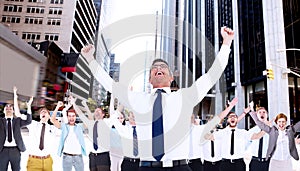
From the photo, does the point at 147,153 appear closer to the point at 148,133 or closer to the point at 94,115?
the point at 148,133

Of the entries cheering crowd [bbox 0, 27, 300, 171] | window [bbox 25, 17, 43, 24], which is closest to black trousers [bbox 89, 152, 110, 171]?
cheering crowd [bbox 0, 27, 300, 171]

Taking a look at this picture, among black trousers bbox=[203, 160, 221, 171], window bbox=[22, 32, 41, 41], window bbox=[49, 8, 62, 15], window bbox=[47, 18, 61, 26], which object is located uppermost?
window bbox=[49, 8, 62, 15]

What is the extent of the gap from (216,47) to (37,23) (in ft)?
84.3

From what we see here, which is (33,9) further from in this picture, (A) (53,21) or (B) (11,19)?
(B) (11,19)

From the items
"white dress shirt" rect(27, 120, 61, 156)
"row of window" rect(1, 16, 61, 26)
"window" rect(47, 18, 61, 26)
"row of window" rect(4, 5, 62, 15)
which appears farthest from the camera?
"window" rect(47, 18, 61, 26)

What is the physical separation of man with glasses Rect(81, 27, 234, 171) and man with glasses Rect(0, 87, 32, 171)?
2936mm

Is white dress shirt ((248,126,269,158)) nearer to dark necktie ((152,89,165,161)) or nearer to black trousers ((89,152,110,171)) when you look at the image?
black trousers ((89,152,110,171))

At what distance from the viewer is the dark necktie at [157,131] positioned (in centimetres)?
154

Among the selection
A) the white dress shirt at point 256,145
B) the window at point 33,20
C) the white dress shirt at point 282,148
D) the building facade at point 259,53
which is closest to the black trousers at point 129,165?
the white dress shirt at point 256,145

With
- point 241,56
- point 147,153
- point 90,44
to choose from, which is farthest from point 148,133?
point 241,56

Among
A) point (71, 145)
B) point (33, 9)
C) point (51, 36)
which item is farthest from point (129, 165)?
point (33, 9)

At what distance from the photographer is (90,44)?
1.85 meters

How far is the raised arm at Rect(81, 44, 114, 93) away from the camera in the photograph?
171 cm

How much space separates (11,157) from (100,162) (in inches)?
51.3
